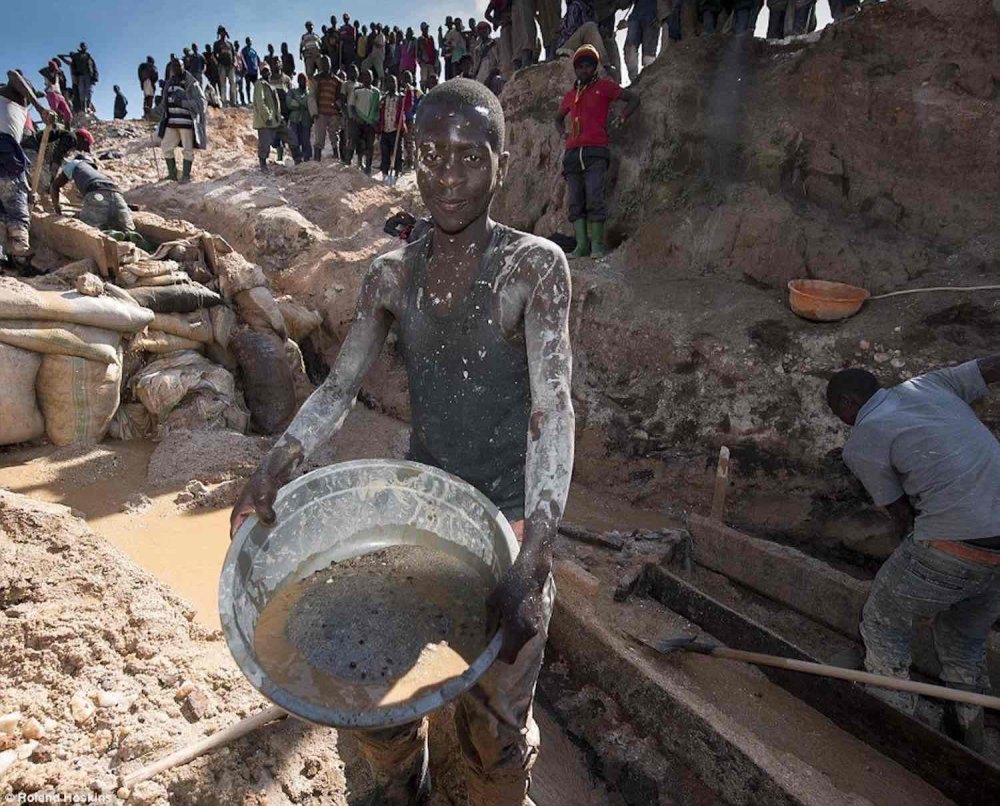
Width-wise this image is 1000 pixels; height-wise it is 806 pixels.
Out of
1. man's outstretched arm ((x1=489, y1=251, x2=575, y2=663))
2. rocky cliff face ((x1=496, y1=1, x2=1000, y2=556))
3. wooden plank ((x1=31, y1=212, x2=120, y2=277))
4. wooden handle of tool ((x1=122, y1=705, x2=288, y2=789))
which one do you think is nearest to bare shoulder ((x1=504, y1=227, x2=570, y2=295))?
man's outstretched arm ((x1=489, y1=251, x2=575, y2=663))

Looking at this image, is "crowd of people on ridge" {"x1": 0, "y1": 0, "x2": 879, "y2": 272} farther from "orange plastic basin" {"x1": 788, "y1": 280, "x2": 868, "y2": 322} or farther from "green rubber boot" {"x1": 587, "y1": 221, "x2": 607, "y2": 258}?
"orange plastic basin" {"x1": 788, "y1": 280, "x2": 868, "y2": 322}

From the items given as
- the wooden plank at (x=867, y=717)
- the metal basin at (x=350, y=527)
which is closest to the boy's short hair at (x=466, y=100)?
the metal basin at (x=350, y=527)

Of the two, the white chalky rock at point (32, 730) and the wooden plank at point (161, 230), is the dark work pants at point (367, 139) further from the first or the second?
the white chalky rock at point (32, 730)

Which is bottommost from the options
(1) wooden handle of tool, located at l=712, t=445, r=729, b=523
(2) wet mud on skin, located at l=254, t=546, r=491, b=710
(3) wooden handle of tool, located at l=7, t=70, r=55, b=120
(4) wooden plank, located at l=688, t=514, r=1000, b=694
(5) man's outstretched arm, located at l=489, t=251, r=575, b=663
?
(4) wooden plank, located at l=688, t=514, r=1000, b=694

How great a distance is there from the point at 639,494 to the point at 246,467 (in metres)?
3.05

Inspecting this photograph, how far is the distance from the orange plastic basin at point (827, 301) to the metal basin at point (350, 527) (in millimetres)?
3660

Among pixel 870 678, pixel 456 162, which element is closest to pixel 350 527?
pixel 456 162

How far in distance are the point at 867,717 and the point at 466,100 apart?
2769 mm

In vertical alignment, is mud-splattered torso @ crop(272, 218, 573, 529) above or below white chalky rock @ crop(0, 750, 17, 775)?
above

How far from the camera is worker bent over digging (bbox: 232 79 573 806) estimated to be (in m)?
1.48

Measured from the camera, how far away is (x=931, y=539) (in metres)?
2.40

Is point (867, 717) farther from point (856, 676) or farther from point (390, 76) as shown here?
point (390, 76)

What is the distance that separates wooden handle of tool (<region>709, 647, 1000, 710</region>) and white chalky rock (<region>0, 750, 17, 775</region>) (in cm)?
259

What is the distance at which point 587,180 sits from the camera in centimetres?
562
